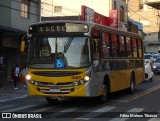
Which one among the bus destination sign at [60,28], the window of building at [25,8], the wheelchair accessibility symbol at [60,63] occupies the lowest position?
the wheelchair accessibility symbol at [60,63]

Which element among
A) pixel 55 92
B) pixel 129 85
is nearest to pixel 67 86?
pixel 55 92

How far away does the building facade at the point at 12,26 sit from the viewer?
2983 cm

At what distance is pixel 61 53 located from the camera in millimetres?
15273

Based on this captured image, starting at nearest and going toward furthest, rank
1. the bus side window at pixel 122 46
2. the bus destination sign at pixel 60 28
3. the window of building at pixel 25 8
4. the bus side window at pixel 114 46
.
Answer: the bus destination sign at pixel 60 28 < the bus side window at pixel 114 46 < the bus side window at pixel 122 46 < the window of building at pixel 25 8

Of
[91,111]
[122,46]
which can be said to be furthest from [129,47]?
[91,111]

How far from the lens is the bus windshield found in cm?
1517

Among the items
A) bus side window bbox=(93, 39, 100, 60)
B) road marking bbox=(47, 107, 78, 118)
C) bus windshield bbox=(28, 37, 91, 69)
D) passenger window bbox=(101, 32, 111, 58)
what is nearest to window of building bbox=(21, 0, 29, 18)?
passenger window bbox=(101, 32, 111, 58)

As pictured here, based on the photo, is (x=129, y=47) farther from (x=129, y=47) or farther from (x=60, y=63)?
(x=60, y=63)

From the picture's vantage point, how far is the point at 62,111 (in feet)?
47.2

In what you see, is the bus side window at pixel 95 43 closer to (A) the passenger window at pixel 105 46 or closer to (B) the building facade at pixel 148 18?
(A) the passenger window at pixel 105 46

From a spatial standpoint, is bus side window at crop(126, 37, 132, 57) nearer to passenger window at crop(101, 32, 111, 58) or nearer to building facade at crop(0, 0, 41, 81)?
passenger window at crop(101, 32, 111, 58)

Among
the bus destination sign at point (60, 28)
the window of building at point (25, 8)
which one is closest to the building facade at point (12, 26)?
the window of building at point (25, 8)

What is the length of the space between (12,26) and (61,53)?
1586 cm

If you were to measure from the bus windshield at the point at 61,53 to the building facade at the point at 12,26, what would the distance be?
12.2m
